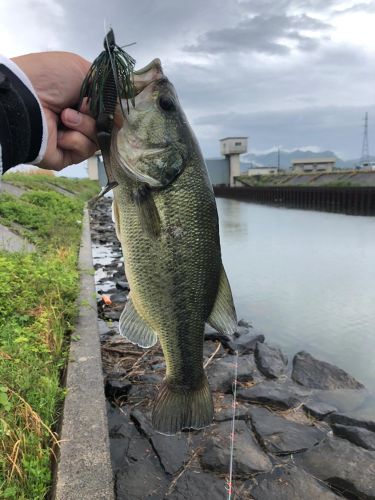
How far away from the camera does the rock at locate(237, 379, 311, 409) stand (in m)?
4.92

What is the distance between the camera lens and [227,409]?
466 centimetres

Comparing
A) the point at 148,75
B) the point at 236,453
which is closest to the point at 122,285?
the point at 236,453

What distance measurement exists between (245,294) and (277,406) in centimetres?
439

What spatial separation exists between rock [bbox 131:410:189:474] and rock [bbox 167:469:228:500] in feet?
0.43

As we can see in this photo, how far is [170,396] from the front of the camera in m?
2.34

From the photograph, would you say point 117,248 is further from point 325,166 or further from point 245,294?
point 325,166

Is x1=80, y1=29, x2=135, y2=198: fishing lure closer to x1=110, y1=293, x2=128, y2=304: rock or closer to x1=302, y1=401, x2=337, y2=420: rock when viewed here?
x1=302, y1=401, x2=337, y2=420: rock

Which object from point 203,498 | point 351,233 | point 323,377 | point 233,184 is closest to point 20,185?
point 351,233

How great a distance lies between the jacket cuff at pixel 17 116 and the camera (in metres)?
1.89

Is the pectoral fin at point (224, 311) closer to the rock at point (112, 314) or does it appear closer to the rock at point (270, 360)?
the rock at point (270, 360)

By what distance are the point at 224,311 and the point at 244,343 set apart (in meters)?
4.40

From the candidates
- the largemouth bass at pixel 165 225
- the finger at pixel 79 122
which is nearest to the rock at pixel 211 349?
the largemouth bass at pixel 165 225

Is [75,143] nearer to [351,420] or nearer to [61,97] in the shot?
[61,97]

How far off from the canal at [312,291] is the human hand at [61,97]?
16.8 feet
